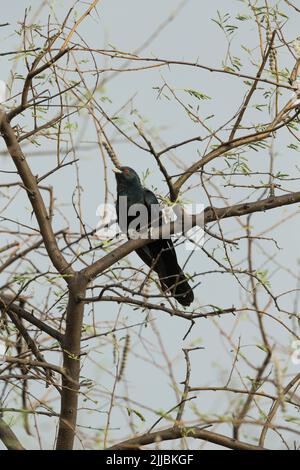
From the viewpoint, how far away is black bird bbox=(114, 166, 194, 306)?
6.79 metres

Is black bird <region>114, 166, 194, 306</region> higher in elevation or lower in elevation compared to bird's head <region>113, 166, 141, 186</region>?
lower

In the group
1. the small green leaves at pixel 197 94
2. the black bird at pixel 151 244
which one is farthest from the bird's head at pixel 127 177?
the small green leaves at pixel 197 94

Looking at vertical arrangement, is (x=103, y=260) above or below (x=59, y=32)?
below

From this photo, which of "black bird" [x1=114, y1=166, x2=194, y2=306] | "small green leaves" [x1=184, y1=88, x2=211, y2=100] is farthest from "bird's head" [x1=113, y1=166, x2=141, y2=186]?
"small green leaves" [x1=184, y1=88, x2=211, y2=100]

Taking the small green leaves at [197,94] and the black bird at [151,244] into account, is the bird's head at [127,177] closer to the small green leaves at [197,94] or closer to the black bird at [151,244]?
the black bird at [151,244]

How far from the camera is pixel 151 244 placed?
703 centimetres

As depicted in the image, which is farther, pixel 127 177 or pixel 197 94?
pixel 127 177

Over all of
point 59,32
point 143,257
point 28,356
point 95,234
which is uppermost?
point 59,32

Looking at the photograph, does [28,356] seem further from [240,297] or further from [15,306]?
[240,297]

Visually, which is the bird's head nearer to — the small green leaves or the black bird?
the black bird

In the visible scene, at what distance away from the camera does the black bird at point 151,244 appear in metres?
6.79

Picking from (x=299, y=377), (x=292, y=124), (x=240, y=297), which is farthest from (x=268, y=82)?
(x=299, y=377)

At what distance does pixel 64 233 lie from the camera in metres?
5.41
